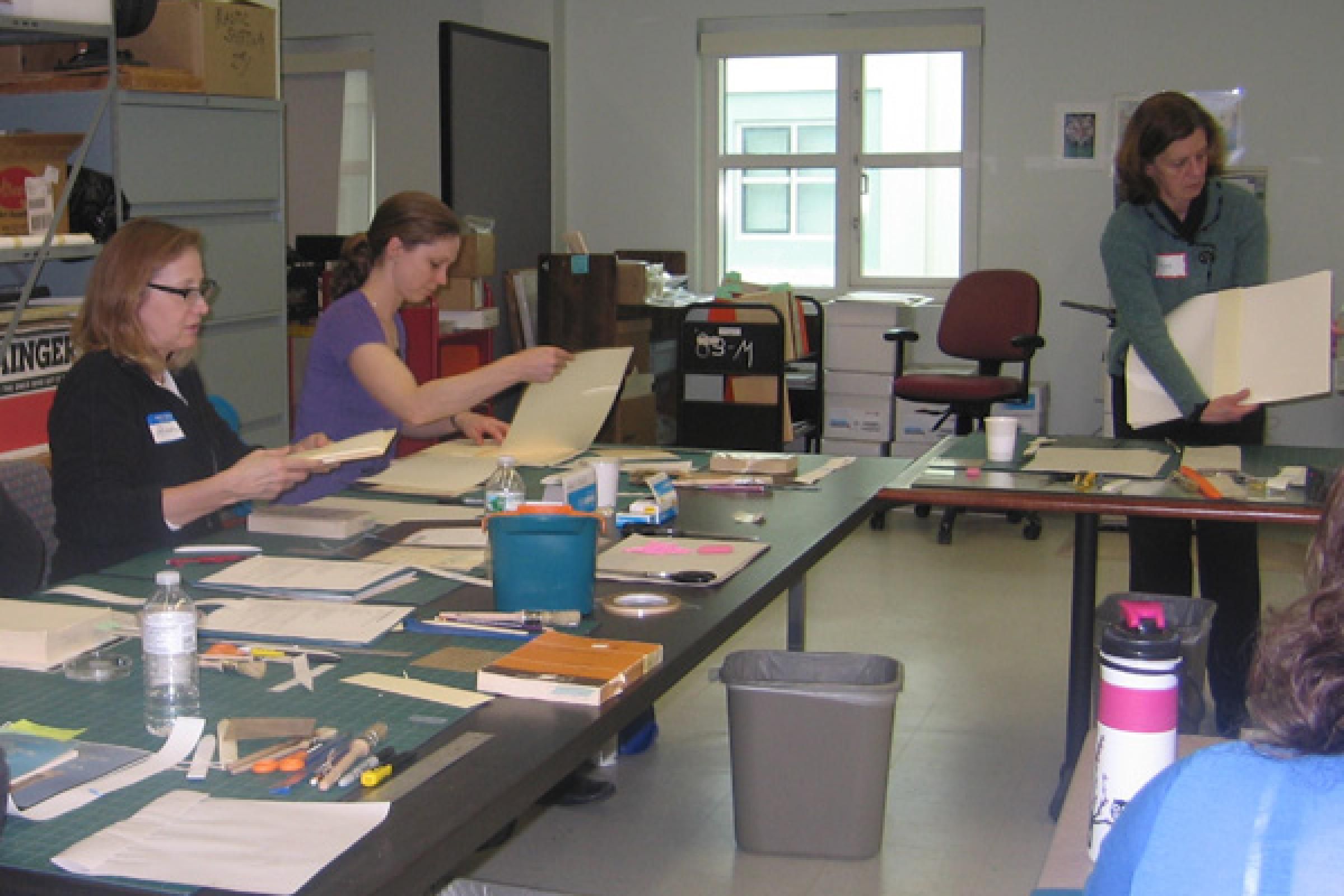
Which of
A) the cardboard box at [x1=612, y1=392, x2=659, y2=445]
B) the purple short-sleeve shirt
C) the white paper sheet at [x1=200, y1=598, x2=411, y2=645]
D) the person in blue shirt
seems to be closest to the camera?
the person in blue shirt

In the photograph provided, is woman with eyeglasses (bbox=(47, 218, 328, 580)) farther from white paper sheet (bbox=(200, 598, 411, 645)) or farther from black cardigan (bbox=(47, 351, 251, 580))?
white paper sheet (bbox=(200, 598, 411, 645))

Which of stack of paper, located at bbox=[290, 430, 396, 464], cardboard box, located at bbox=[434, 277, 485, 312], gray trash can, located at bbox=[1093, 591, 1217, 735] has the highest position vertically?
cardboard box, located at bbox=[434, 277, 485, 312]

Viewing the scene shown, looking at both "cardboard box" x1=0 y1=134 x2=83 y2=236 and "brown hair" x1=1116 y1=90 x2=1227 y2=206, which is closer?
"brown hair" x1=1116 y1=90 x2=1227 y2=206

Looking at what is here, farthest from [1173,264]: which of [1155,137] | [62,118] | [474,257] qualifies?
[474,257]

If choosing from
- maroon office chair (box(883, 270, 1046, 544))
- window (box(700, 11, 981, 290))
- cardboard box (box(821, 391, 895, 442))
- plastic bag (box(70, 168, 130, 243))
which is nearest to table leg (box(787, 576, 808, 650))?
plastic bag (box(70, 168, 130, 243))

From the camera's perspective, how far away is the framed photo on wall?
6781mm

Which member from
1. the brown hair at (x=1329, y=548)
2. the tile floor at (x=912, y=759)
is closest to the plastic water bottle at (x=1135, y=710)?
the brown hair at (x=1329, y=548)

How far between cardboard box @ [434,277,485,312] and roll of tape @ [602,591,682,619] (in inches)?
159

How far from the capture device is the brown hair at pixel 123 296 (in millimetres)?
2727

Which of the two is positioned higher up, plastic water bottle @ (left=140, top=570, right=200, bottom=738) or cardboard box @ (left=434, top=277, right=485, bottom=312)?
cardboard box @ (left=434, top=277, right=485, bottom=312)

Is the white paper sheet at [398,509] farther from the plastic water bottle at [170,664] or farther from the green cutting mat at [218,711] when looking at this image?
the plastic water bottle at [170,664]

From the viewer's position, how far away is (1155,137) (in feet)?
11.5

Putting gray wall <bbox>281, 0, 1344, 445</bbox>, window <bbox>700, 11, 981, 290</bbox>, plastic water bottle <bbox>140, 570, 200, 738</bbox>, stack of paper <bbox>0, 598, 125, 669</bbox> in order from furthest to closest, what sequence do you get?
1. window <bbox>700, 11, 981, 290</bbox>
2. gray wall <bbox>281, 0, 1344, 445</bbox>
3. stack of paper <bbox>0, 598, 125, 669</bbox>
4. plastic water bottle <bbox>140, 570, 200, 738</bbox>

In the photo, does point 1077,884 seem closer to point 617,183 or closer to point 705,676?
point 705,676
